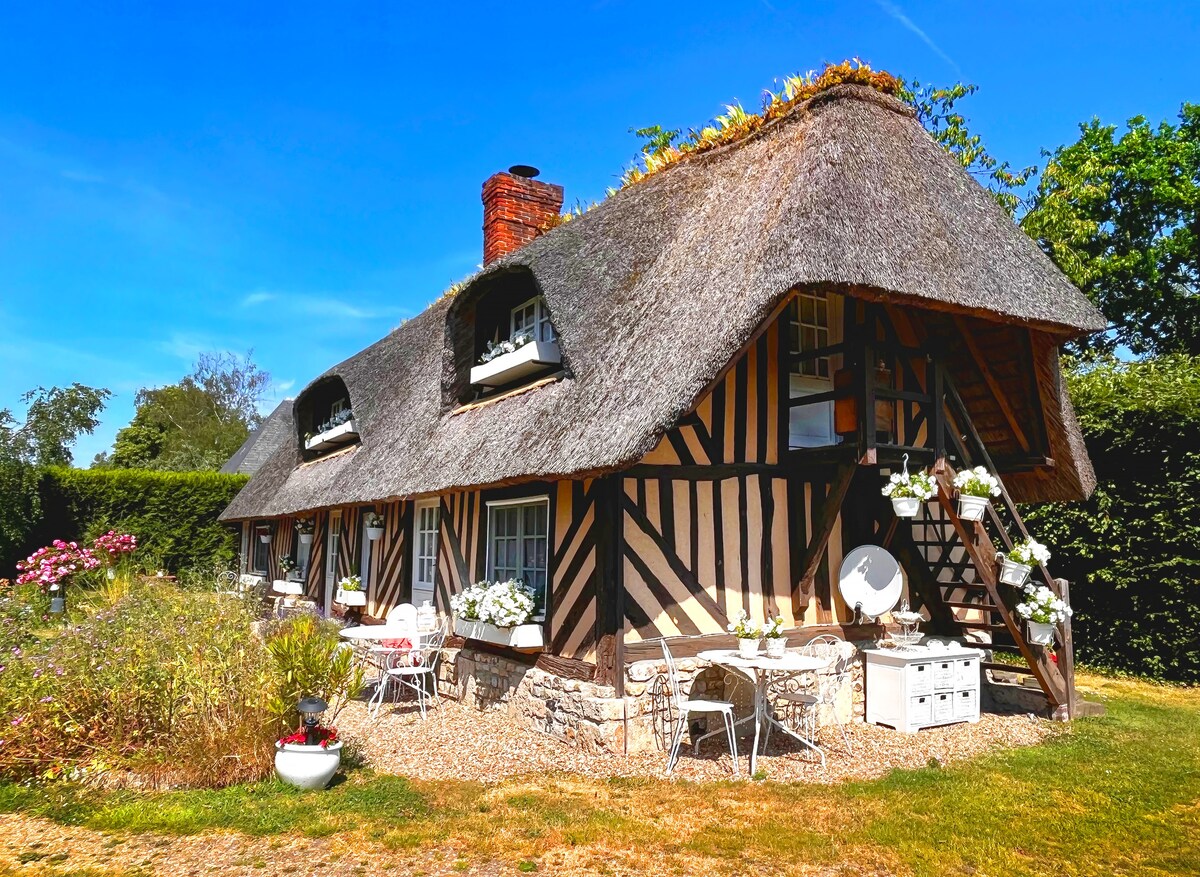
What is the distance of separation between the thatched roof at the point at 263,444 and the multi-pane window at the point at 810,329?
1873 centimetres

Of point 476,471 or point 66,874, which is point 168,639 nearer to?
point 66,874

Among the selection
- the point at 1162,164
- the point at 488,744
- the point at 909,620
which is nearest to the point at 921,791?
the point at 909,620

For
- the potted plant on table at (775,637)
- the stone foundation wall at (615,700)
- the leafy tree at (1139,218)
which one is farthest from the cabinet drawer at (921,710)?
the leafy tree at (1139,218)

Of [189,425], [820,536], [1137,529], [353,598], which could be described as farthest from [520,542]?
[189,425]

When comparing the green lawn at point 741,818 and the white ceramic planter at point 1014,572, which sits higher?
the white ceramic planter at point 1014,572

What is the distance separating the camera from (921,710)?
270 inches

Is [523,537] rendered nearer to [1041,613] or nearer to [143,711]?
[143,711]

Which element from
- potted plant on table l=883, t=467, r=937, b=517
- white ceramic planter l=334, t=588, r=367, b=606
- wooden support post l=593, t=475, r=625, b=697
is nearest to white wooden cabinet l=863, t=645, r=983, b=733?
potted plant on table l=883, t=467, r=937, b=517

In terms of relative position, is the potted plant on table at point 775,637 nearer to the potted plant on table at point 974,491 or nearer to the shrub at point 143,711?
the potted plant on table at point 974,491

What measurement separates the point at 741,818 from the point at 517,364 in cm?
467

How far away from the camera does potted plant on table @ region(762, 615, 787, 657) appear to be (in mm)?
6282

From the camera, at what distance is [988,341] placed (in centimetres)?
775

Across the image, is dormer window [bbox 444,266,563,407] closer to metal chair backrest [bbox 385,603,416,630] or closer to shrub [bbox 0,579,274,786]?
metal chair backrest [bbox 385,603,416,630]

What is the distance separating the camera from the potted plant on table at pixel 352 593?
1092 centimetres
